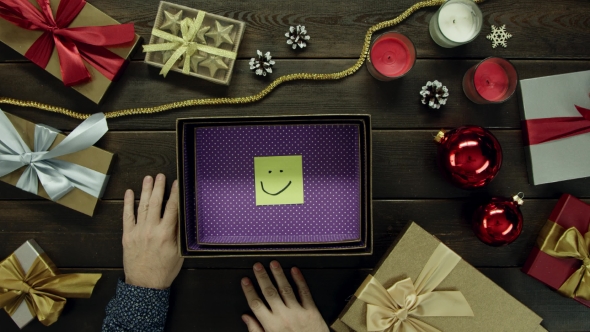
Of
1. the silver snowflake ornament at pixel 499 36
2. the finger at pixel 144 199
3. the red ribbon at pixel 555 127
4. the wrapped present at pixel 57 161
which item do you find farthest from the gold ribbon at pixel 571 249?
the wrapped present at pixel 57 161

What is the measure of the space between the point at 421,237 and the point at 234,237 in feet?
1.33

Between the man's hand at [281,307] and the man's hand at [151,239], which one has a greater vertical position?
the man's hand at [151,239]

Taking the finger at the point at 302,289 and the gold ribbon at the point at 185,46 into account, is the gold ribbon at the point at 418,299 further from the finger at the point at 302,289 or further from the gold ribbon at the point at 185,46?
the gold ribbon at the point at 185,46

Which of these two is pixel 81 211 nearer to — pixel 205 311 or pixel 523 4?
pixel 205 311

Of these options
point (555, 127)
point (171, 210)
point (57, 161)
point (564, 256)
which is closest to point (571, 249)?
point (564, 256)

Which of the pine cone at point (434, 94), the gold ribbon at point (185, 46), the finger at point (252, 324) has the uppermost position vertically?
the gold ribbon at point (185, 46)

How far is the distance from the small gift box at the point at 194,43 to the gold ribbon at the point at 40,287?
558mm

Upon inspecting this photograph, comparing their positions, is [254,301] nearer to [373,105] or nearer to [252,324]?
[252,324]

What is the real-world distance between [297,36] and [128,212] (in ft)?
1.98

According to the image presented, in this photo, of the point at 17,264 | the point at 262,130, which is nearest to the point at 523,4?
the point at 262,130

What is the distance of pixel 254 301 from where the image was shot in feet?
2.98

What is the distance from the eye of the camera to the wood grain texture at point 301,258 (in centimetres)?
92

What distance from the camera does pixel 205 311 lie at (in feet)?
3.10

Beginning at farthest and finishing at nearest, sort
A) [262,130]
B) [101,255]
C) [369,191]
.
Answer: [101,255] < [262,130] < [369,191]
